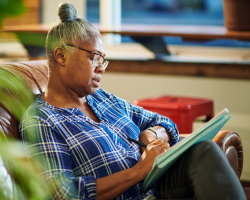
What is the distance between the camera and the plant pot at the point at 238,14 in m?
2.47

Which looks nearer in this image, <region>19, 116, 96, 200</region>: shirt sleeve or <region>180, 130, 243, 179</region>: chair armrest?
<region>19, 116, 96, 200</region>: shirt sleeve

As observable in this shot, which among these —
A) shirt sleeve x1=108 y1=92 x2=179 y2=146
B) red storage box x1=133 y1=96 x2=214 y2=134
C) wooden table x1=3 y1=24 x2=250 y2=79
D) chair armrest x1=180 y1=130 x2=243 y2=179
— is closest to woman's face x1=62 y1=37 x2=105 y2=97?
shirt sleeve x1=108 y1=92 x2=179 y2=146

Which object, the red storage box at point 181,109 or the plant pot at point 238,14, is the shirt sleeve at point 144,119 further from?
the plant pot at point 238,14

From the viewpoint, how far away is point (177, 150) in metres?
1.03

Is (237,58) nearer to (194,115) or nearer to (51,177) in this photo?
(194,115)

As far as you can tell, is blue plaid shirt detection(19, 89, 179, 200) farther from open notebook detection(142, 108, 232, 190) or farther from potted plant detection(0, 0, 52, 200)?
open notebook detection(142, 108, 232, 190)

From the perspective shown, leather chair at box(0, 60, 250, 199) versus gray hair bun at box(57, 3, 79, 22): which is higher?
gray hair bun at box(57, 3, 79, 22)

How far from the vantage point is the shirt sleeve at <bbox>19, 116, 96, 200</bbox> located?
1.02 metres

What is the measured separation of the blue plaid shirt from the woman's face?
0.09 m

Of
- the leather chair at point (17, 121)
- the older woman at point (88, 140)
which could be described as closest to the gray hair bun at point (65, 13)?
the older woman at point (88, 140)

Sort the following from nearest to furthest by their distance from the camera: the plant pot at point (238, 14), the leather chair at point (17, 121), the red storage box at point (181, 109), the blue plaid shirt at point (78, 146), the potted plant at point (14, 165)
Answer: the potted plant at point (14, 165) < the blue plaid shirt at point (78, 146) < the leather chair at point (17, 121) < the red storage box at point (181, 109) < the plant pot at point (238, 14)

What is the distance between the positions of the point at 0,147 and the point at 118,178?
78 centimetres

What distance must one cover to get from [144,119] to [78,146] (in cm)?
49

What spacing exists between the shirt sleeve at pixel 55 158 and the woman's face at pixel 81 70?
0.69 ft
